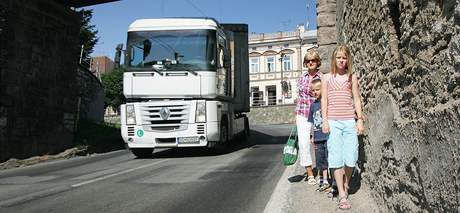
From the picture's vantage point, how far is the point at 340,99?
5484mm

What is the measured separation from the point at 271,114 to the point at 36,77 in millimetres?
42793

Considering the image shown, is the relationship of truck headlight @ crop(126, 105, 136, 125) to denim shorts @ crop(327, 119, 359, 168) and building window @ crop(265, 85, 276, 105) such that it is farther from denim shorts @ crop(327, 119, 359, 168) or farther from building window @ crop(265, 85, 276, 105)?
building window @ crop(265, 85, 276, 105)

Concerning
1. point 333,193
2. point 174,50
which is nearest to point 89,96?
point 174,50

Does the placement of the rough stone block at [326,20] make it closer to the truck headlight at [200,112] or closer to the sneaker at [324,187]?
the truck headlight at [200,112]

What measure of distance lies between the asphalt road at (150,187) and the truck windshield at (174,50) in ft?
7.57

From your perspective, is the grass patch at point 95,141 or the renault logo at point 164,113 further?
the grass patch at point 95,141

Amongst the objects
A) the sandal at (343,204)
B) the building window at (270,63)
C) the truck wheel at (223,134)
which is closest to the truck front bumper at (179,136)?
the truck wheel at (223,134)

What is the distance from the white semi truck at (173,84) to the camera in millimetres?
12797

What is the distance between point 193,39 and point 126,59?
1746 mm

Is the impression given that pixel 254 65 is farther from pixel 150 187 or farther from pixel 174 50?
pixel 150 187

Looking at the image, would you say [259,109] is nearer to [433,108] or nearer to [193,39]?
[193,39]

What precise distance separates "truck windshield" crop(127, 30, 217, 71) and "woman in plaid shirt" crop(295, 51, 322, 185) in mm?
5880

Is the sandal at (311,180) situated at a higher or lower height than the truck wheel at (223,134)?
lower

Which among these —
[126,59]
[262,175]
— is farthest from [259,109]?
[262,175]
